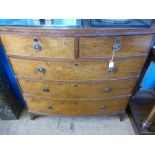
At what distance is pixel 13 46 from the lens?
3.38 feet

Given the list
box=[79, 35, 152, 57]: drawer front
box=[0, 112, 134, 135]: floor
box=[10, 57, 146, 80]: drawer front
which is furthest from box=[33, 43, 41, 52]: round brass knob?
box=[0, 112, 134, 135]: floor

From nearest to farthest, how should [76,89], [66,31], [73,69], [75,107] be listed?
[66,31] → [73,69] → [76,89] → [75,107]

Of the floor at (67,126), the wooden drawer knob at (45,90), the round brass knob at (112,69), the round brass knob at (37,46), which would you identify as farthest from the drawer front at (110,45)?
the floor at (67,126)

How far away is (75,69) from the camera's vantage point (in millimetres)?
1140

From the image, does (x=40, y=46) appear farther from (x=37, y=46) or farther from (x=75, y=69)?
(x=75, y=69)

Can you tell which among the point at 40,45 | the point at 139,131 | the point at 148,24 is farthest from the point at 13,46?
the point at 139,131

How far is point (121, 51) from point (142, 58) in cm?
18

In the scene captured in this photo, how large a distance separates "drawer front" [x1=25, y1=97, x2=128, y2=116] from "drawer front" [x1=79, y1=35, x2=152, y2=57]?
512 millimetres

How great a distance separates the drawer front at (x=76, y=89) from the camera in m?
1.26

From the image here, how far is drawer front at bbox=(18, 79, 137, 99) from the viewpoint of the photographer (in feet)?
4.14

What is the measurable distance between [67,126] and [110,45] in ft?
Result: 3.27

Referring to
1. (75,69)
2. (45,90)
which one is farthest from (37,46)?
(45,90)

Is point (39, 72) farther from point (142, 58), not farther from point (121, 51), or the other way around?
point (142, 58)

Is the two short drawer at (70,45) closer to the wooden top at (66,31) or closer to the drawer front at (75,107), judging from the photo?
the wooden top at (66,31)
